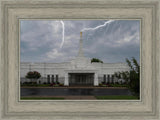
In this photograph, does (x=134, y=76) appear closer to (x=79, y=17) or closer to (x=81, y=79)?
(x=79, y=17)

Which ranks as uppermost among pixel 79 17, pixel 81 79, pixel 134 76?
pixel 79 17

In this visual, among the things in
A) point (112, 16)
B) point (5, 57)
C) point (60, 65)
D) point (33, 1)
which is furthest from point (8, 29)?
point (60, 65)

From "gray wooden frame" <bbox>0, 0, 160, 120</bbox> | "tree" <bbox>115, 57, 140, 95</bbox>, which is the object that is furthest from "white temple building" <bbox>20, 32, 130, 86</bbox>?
"gray wooden frame" <bbox>0, 0, 160, 120</bbox>

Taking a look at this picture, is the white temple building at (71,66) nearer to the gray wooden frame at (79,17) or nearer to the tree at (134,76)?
the tree at (134,76)

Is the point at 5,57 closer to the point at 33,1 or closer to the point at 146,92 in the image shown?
the point at 33,1

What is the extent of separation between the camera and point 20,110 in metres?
6.73

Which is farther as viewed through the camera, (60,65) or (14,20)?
(60,65)

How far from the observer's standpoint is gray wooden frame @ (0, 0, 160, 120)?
6680 mm

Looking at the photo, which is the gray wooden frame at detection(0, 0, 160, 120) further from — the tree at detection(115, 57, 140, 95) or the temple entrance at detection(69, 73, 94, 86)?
the temple entrance at detection(69, 73, 94, 86)

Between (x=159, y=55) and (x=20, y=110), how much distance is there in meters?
7.00

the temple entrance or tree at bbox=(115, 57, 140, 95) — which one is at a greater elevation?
tree at bbox=(115, 57, 140, 95)

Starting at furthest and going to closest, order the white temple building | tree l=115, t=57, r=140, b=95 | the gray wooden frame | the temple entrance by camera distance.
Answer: the temple entrance < the white temple building < tree l=115, t=57, r=140, b=95 < the gray wooden frame

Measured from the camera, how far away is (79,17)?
22.6 feet

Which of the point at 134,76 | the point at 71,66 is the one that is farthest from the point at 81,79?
the point at 134,76
